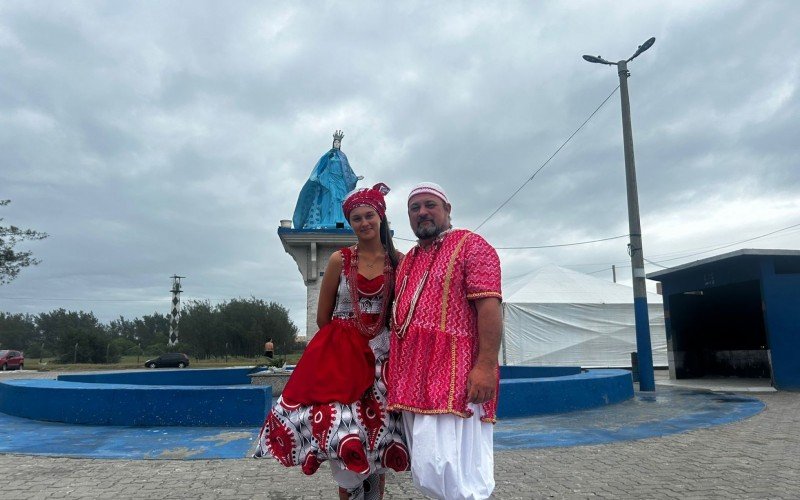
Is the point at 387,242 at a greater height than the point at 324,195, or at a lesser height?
lesser

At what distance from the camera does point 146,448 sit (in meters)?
5.23

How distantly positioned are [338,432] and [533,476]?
251 centimetres

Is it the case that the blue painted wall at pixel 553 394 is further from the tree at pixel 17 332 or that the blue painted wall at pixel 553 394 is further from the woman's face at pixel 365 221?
the tree at pixel 17 332

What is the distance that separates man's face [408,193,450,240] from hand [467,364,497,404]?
65 centimetres

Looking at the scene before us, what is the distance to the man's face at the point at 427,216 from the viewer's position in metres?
2.52

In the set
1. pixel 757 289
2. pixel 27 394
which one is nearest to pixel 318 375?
pixel 27 394

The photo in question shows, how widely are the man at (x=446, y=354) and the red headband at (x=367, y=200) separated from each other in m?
0.29

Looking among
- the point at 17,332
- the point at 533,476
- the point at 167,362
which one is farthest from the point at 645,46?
the point at 17,332

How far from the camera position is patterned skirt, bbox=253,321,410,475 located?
Result: 2.34 meters

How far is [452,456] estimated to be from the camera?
2.10m

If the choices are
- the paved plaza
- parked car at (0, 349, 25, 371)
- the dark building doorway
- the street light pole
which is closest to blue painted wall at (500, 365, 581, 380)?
the street light pole

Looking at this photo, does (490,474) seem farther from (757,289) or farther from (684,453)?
(757,289)

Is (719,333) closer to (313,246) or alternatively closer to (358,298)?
(313,246)

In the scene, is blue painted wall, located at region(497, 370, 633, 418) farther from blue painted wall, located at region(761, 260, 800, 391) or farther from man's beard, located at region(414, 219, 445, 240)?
man's beard, located at region(414, 219, 445, 240)
